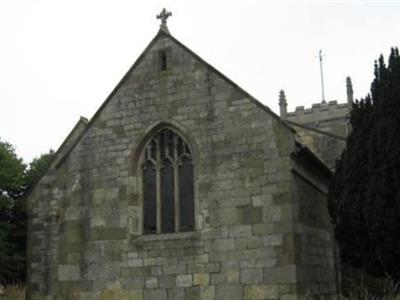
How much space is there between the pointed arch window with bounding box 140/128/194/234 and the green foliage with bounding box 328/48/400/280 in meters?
3.32

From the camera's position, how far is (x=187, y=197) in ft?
48.1

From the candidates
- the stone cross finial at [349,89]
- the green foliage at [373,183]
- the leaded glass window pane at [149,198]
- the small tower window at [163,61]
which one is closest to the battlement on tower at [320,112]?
the stone cross finial at [349,89]

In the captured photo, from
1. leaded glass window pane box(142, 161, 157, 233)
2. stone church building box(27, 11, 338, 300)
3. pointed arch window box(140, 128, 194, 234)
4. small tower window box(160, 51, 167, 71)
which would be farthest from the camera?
small tower window box(160, 51, 167, 71)

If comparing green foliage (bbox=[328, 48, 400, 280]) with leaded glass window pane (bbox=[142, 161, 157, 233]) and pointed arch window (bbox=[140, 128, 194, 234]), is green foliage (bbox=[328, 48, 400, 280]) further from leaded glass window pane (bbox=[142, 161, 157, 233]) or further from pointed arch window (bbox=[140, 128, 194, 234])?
leaded glass window pane (bbox=[142, 161, 157, 233])

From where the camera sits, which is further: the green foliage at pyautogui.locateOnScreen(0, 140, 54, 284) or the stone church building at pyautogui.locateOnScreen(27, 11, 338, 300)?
the green foliage at pyautogui.locateOnScreen(0, 140, 54, 284)

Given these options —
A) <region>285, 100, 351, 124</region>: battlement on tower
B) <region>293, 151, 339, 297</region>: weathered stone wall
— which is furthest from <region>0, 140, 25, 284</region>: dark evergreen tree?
<region>285, 100, 351, 124</region>: battlement on tower

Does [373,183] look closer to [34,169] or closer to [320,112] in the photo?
[34,169]

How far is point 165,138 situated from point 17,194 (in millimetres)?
18052

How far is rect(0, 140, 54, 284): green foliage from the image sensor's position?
2743cm

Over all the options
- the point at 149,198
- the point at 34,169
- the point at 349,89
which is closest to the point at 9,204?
the point at 34,169

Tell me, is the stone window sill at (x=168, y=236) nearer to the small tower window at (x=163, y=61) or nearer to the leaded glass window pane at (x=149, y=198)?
the leaded glass window pane at (x=149, y=198)

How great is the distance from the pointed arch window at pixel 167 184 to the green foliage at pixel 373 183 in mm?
3324

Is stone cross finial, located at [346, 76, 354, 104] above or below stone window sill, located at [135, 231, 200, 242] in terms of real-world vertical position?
above

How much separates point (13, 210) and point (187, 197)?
1754 centimetres
